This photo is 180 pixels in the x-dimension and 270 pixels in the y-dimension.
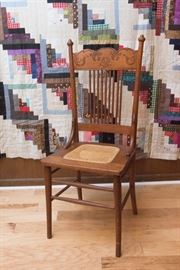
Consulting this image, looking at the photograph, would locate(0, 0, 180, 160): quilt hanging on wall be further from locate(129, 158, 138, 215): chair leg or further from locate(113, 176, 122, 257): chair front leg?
locate(113, 176, 122, 257): chair front leg

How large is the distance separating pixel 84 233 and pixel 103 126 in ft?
1.99

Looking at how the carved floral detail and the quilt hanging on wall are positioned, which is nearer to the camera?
the carved floral detail

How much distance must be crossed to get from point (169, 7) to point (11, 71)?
1.02 metres

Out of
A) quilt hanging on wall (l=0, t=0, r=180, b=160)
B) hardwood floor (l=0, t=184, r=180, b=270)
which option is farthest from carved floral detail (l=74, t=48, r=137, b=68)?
hardwood floor (l=0, t=184, r=180, b=270)

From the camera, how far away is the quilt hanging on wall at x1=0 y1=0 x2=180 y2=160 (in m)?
1.85

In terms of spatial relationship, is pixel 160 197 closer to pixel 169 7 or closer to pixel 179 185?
pixel 179 185

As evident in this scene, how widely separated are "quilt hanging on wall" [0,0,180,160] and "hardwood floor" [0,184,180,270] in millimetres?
319

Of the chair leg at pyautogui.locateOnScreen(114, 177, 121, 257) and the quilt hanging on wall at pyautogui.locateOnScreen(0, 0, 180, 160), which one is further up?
the quilt hanging on wall at pyautogui.locateOnScreen(0, 0, 180, 160)

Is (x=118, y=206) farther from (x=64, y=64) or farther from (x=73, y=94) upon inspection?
(x=64, y=64)

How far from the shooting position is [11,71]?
1952mm

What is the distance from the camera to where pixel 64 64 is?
1.95m

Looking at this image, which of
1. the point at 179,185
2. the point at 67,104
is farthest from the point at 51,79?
the point at 179,185

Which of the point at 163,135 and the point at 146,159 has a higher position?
the point at 163,135

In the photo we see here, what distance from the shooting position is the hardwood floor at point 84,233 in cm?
153
